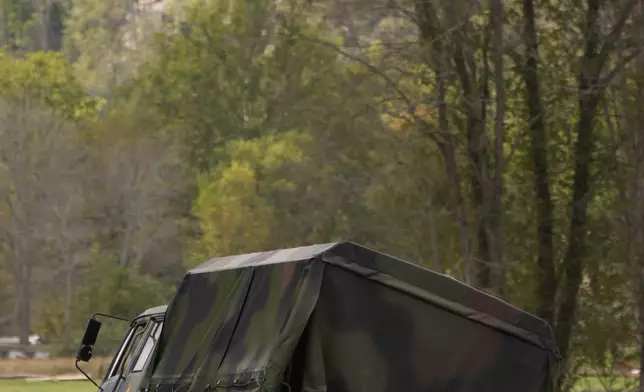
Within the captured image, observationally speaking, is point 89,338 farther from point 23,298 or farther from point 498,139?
point 23,298

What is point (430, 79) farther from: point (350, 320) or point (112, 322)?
point (112, 322)

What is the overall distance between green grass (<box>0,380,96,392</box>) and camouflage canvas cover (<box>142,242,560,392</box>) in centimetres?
2941

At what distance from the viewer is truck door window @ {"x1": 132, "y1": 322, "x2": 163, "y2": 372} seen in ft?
28.9

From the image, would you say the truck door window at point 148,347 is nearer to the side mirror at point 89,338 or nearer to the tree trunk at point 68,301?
the side mirror at point 89,338

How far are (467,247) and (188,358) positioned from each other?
11.6 metres

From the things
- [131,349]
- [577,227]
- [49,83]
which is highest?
[131,349]

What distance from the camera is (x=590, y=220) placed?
60.1 ft

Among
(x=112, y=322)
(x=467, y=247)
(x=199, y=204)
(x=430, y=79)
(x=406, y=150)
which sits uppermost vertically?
(x=430, y=79)

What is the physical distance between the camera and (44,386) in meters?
40.8

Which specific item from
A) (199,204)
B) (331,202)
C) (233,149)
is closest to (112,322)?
(199,204)

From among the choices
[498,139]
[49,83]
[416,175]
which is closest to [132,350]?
[498,139]

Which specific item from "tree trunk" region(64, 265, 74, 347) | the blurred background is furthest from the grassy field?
"tree trunk" region(64, 265, 74, 347)

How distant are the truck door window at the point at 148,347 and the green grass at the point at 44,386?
89.5 ft

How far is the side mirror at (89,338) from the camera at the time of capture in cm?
923
